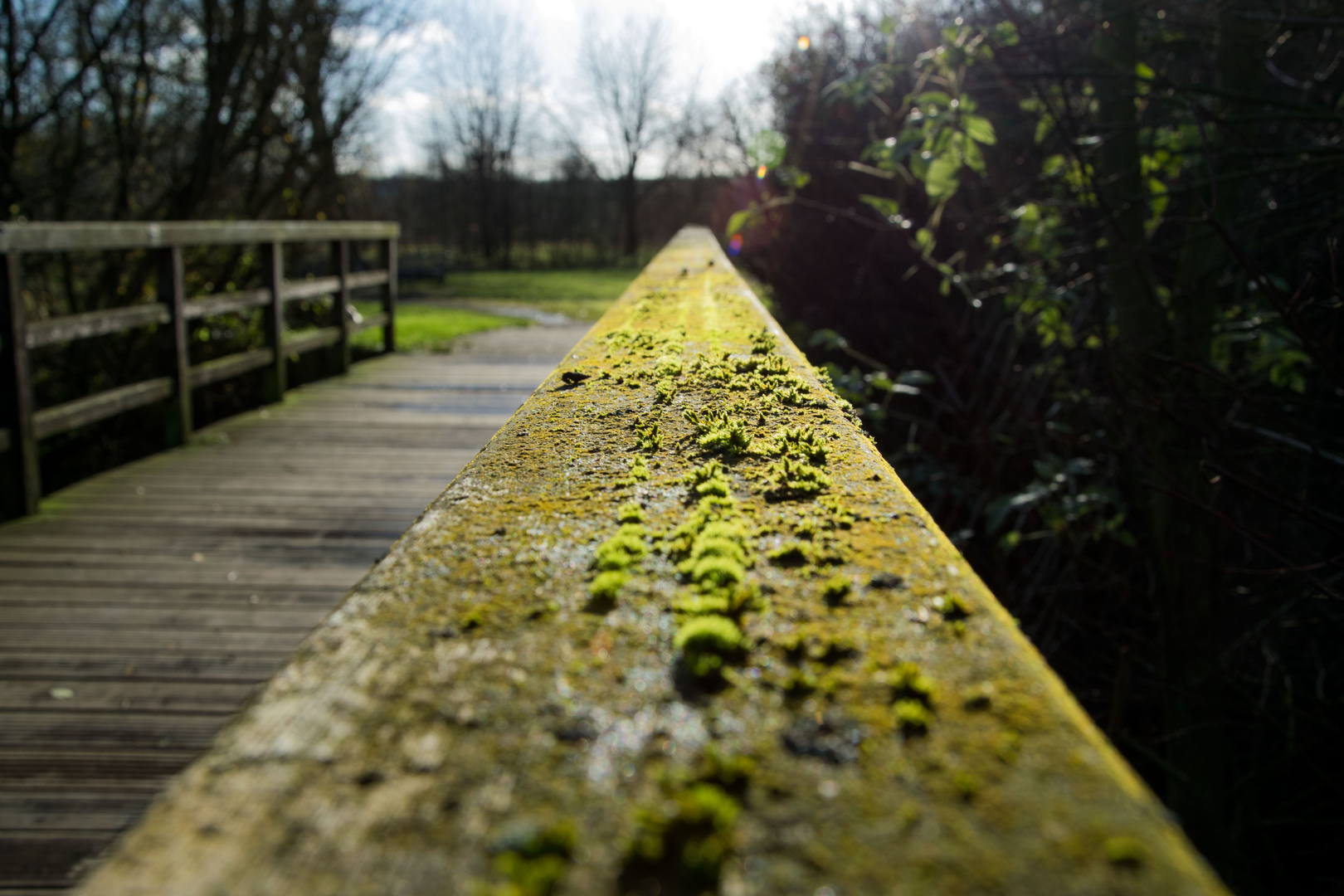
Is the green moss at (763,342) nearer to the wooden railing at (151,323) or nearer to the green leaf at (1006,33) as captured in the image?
the green leaf at (1006,33)

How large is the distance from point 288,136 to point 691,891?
9582 mm

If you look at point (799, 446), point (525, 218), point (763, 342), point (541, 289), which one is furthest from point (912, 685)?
point (525, 218)

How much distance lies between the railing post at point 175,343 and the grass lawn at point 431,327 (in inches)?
174

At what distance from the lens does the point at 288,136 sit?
8.55 meters

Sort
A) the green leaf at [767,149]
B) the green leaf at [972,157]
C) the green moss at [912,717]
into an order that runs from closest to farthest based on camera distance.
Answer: the green moss at [912,717]
the green leaf at [972,157]
the green leaf at [767,149]

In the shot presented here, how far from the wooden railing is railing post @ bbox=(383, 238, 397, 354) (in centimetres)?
60

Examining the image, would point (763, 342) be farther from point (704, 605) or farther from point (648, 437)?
point (704, 605)

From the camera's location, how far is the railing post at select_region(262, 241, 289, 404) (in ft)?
21.5

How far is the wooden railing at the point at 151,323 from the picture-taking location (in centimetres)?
398

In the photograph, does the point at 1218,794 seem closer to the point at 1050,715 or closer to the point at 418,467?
the point at 1050,715

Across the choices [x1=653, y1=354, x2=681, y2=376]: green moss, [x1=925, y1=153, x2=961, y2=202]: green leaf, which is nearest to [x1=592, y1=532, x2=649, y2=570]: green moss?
[x1=653, y1=354, x2=681, y2=376]: green moss

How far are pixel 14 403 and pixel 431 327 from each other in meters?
8.71

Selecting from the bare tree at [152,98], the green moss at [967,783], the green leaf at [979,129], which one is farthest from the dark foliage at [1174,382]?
the bare tree at [152,98]

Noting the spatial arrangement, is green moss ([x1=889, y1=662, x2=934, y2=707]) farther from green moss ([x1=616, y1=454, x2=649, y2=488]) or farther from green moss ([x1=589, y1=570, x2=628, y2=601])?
green moss ([x1=616, y1=454, x2=649, y2=488])
